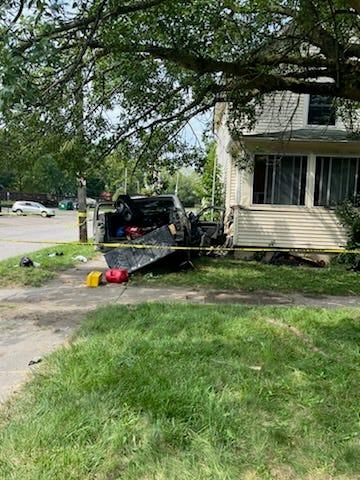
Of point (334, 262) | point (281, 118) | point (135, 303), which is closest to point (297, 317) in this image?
point (135, 303)

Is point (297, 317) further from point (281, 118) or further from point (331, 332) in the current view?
point (281, 118)

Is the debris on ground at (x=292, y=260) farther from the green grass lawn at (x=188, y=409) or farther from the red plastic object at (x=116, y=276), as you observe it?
the green grass lawn at (x=188, y=409)

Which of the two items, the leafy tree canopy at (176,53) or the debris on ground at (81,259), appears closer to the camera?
the leafy tree canopy at (176,53)

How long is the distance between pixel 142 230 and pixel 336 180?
631cm

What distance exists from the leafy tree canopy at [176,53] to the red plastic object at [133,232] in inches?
80.3

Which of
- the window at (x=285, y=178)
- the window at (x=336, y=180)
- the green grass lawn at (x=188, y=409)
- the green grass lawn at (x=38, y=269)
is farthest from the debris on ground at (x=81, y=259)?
the green grass lawn at (x=188, y=409)

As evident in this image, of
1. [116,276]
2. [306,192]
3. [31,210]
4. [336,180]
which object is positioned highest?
[336,180]

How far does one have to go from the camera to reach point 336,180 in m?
13.6

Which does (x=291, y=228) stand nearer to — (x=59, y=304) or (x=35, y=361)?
(x=59, y=304)

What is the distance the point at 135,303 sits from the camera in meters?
7.46

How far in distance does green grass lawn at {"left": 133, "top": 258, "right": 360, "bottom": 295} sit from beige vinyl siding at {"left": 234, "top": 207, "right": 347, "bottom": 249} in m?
1.24

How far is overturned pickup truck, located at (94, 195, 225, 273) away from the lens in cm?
975

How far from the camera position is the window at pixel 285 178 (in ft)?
44.6

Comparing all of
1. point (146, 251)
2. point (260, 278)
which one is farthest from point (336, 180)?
point (146, 251)
